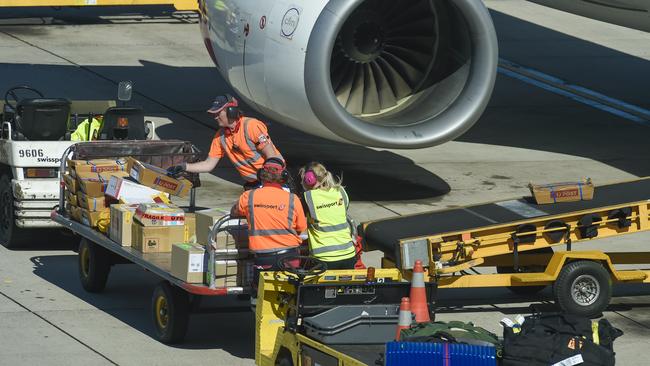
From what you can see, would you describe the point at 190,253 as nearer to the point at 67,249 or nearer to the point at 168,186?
the point at 168,186

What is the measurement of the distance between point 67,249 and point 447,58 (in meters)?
4.81

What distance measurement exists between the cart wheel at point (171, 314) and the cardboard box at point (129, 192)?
1546 mm

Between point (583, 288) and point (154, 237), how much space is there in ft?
12.0

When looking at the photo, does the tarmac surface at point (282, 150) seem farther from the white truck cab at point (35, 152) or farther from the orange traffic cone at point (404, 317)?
the orange traffic cone at point (404, 317)

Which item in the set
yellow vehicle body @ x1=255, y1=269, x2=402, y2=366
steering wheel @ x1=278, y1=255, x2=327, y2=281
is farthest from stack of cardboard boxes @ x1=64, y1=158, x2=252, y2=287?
yellow vehicle body @ x1=255, y1=269, x2=402, y2=366

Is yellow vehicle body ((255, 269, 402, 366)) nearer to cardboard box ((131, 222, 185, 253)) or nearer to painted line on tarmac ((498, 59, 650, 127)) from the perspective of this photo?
cardboard box ((131, 222, 185, 253))

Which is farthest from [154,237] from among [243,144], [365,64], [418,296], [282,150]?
[282,150]

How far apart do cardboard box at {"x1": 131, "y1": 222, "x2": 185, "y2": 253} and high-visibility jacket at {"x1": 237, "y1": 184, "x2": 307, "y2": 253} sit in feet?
3.35

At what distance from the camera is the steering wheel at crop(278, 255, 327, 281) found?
1028cm

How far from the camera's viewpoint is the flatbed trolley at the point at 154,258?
36.9 ft

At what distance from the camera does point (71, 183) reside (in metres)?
13.4

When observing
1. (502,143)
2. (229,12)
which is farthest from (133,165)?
(502,143)

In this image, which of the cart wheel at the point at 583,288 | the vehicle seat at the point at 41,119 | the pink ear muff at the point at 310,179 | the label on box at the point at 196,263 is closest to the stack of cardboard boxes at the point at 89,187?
the vehicle seat at the point at 41,119

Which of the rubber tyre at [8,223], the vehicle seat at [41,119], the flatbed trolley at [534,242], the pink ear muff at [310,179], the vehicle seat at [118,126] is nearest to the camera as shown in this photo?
the pink ear muff at [310,179]
